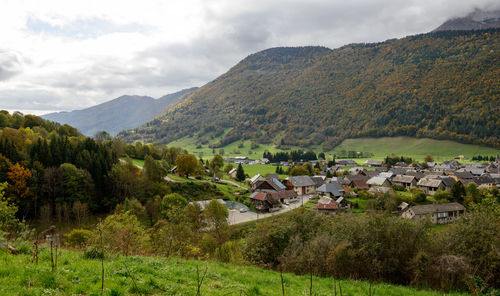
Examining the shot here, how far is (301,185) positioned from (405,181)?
33.7 m

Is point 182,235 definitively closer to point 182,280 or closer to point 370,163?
point 182,280

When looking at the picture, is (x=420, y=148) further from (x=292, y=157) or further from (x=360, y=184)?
(x=360, y=184)

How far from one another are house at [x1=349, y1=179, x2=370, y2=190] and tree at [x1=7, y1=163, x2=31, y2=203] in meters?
81.2

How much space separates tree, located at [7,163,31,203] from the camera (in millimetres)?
40875

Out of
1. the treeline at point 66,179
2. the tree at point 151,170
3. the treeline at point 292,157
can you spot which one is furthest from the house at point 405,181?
the tree at point 151,170

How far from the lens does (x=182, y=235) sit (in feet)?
78.7

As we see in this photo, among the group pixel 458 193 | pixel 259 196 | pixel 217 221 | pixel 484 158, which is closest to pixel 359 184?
pixel 458 193

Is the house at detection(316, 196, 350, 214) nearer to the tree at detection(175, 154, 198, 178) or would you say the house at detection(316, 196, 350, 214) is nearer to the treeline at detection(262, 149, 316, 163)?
the tree at detection(175, 154, 198, 178)

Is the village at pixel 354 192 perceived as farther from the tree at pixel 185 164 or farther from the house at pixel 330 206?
the tree at pixel 185 164

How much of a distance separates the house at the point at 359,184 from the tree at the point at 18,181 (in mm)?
81184

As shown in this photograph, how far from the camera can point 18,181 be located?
4131 cm

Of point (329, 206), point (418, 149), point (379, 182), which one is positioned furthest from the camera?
point (418, 149)

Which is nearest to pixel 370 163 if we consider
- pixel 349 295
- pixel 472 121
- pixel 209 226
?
pixel 472 121

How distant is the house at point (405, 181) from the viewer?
84.1 metres
